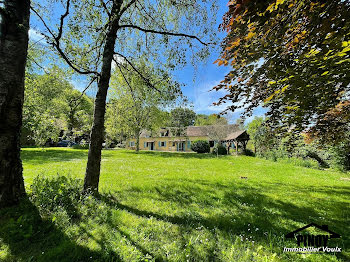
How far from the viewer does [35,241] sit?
6.85ft

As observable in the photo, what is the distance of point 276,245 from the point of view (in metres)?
2.23

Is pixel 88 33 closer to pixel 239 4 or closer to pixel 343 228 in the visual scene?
pixel 239 4

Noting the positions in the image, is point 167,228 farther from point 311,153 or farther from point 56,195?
point 311,153

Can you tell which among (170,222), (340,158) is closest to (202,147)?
(340,158)

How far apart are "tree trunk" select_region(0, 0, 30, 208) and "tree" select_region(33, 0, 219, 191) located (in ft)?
1.68

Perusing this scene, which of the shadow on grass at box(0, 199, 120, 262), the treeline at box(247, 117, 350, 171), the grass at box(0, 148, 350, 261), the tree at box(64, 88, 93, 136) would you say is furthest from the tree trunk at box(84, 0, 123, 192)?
the treeline at box(247, 117, 350, 171)

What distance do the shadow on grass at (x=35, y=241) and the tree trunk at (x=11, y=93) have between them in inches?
17.6

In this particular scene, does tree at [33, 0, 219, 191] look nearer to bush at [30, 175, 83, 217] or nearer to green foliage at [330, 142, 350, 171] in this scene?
bush at [30, 175, 83, 217]

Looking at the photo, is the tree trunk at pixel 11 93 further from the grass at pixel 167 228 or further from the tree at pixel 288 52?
the tree at pixel 288 52

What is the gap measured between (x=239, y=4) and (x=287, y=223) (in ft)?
12.9

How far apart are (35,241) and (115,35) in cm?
452

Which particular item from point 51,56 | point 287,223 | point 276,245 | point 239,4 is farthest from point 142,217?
point 51,56

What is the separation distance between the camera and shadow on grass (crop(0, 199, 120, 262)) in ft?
5.97

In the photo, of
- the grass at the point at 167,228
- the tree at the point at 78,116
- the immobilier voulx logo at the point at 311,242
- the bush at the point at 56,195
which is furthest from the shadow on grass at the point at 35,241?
the immobilier voulx logo at the point at 311,242
